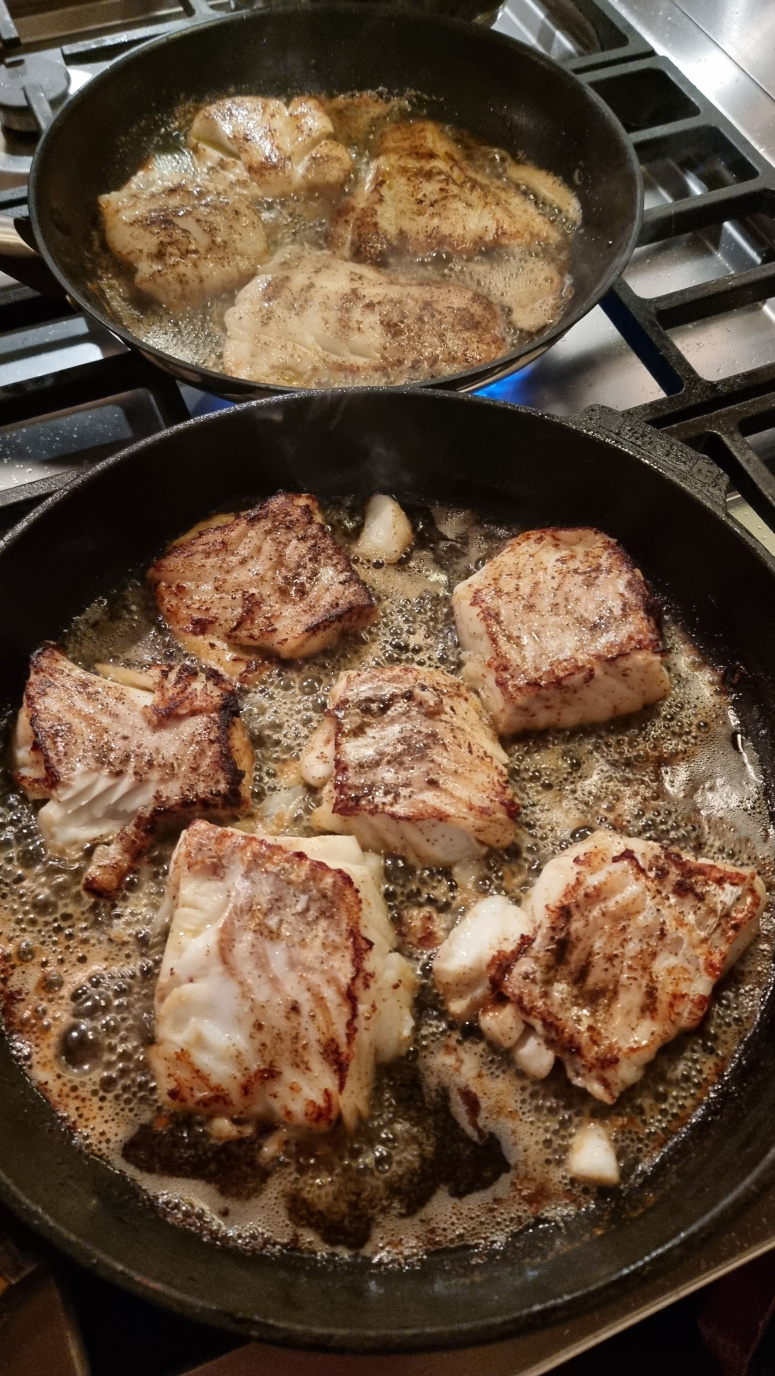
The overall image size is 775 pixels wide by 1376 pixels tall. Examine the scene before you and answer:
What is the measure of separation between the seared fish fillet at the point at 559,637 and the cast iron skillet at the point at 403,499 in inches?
5.7

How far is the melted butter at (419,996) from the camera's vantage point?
1.21 m

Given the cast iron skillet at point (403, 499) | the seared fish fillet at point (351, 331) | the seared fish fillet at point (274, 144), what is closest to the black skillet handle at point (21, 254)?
the seared fish fillet at point (351, 331)

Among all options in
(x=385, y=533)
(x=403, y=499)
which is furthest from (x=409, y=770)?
(x=403, y=499)

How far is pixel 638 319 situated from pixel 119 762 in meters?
1.45

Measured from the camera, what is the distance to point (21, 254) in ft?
5.88

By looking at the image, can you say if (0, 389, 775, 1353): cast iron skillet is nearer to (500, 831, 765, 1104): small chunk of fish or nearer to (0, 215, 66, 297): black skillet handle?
(500, 831, 765, 1104): small chunk of fish

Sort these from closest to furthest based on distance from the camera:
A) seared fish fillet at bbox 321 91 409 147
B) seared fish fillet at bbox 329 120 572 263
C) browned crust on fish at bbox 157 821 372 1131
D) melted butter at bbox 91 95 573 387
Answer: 1. browned crust on fish at bbox 157 821 372 1131
2. melted butter at bbox 91 95 573 387
3. seared fish fillet at bbox 329 120 572 263
4. seared fish fillet at bbox 321 91 409 147

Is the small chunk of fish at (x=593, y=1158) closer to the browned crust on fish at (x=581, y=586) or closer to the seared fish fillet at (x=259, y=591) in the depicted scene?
the browned crust on fish at (x=581, y=586)

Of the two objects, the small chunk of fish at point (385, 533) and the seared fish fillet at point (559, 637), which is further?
the small chunk of fish at point (385, 533)

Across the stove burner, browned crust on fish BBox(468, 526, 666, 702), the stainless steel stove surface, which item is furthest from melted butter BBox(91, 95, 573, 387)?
browned crust on fish BBox(468, 526, 666, 702)

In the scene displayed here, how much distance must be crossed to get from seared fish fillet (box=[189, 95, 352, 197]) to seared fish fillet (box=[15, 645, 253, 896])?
1427 millimetres

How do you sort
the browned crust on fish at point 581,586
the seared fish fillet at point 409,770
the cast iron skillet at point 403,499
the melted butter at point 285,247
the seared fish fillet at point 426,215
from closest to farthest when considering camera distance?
the cast iron skillet at point 403,499 → the seared fish fillet at point 409,770 → the browned crust on fish at point 581,586 → the melted butter at point 285,247 → the seared fish fillet at point 426,215

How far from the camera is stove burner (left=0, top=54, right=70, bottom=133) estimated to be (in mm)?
2391

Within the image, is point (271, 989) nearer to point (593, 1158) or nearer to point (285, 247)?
point (593, 1158)
